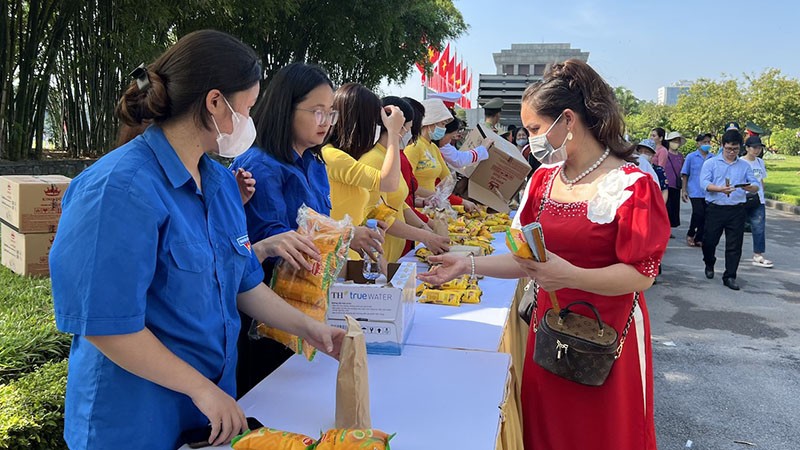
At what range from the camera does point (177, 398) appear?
4.04ft

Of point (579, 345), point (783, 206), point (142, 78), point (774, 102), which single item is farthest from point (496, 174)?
point (774, 102)

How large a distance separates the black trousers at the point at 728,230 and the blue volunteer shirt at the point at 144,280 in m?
5.97

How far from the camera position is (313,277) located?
1.61 metres

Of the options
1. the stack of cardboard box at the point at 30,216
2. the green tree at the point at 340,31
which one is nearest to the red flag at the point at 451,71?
the green tree at the point at 340,31

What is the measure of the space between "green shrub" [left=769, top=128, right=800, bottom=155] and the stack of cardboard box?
36930mm

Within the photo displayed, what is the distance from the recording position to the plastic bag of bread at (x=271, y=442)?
1066 mm

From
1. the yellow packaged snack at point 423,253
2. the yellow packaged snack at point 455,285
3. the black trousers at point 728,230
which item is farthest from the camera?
the black trousers at point 728,230

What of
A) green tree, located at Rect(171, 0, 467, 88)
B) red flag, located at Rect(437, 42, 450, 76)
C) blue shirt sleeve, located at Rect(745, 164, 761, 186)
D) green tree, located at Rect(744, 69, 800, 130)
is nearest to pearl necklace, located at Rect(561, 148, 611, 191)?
blue shirt sleeve, located at Rect(745, 164, 761, 186)

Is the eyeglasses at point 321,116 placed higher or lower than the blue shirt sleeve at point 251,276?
higher

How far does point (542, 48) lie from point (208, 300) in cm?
3293

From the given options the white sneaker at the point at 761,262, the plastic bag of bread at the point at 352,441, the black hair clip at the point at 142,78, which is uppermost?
the black hair clip at the point at 142,78

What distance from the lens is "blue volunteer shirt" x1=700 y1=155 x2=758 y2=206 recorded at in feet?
19.7

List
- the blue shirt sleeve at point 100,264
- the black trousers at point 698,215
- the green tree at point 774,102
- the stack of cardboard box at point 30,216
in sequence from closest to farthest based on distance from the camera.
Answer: the blue shirt sleeve at point 100,264 → the stack of cardboard box at point 30,216 → the black trousers at point 698,215 → the green tree at point 774,102

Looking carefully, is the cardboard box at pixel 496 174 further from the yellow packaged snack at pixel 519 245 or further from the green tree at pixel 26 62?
the green tree at pixel 26 62
